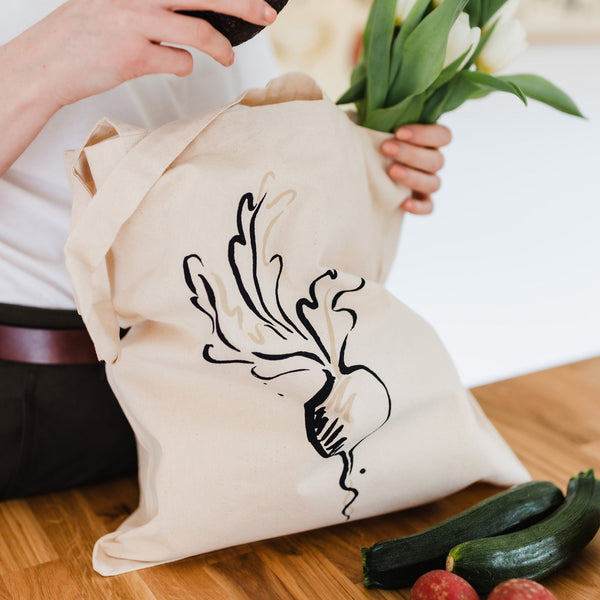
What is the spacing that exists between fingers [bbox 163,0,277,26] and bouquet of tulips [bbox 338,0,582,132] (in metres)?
0.20

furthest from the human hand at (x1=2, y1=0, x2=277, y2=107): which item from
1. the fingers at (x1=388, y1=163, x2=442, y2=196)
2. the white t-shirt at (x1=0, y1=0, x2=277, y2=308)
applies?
the fingers at (x1=388, y1=163, x2=442, y2=196)

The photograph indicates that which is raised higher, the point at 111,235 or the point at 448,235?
the point at 111,235

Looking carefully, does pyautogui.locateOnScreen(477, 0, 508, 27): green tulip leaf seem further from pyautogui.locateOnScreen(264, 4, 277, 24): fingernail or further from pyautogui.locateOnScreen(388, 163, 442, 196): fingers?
pyautogui.locateOnScreen(264, 4, 277, 24): fingernail

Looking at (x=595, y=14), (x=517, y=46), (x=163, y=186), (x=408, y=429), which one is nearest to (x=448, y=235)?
(x=595, y=14)

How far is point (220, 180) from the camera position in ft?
2.23

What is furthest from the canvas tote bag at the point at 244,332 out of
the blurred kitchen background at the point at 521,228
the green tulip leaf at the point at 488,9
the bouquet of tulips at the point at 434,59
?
the blurred kitchen background at the point at 521,228

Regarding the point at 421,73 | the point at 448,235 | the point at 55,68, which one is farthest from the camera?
the point at 448,235

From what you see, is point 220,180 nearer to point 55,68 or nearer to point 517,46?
point 55,68

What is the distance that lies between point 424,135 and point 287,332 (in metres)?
0.30

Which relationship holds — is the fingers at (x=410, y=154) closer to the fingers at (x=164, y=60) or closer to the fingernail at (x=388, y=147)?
the fingernail at (x=388, y=147)

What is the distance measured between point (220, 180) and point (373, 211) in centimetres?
22

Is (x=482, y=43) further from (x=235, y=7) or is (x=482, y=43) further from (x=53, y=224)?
(x=53, y=224)

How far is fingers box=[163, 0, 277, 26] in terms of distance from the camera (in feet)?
2.03

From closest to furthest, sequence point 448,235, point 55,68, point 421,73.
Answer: point 55,68, point 421,73, point 448,235
